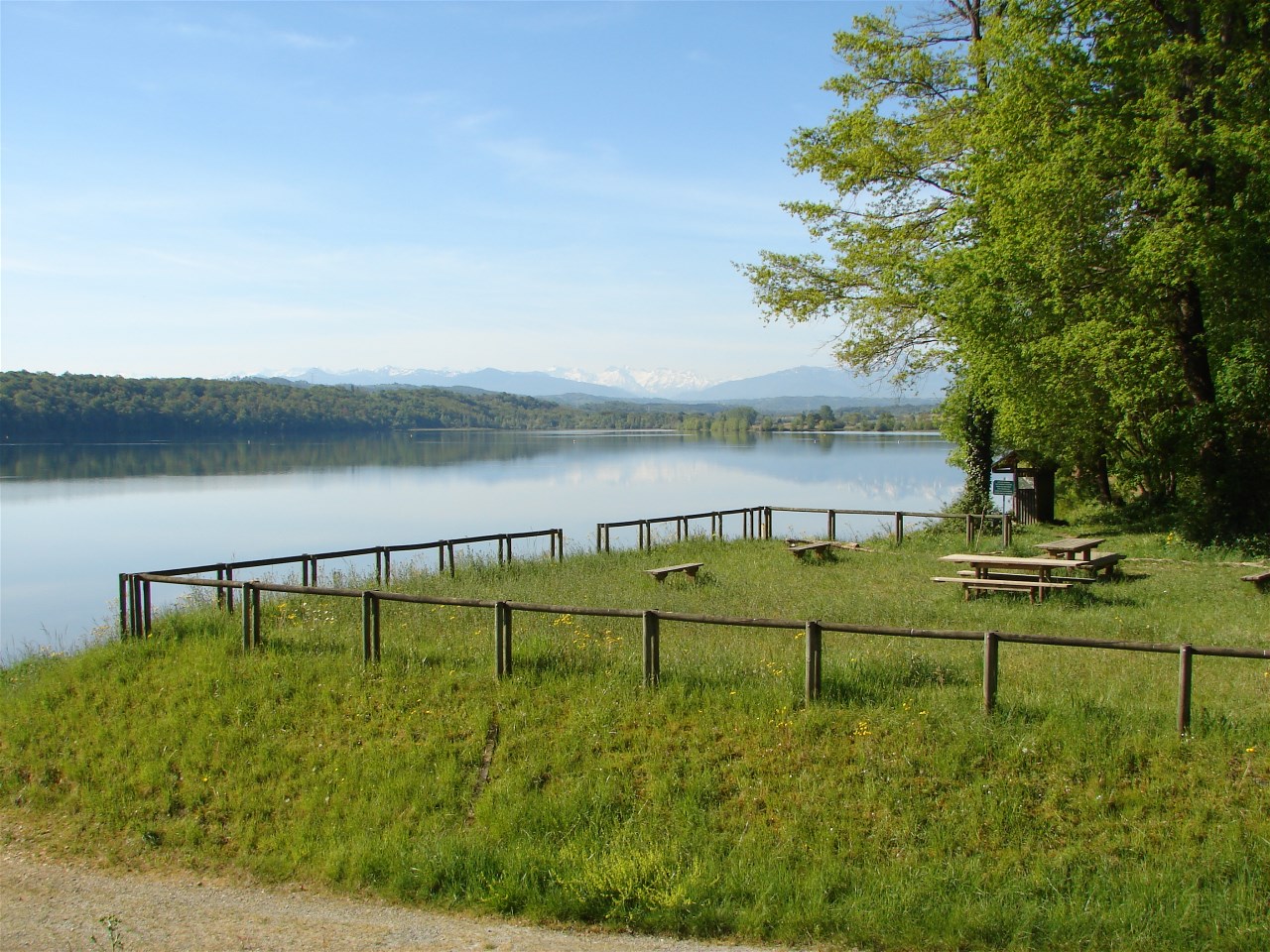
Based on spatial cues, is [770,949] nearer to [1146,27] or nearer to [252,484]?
[1146,27]

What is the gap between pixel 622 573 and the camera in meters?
18.3

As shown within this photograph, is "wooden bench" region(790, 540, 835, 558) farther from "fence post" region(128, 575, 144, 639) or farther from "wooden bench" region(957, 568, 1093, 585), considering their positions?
"fence post" region(128, 575, 144, 639)

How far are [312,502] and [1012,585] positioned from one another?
3991cm

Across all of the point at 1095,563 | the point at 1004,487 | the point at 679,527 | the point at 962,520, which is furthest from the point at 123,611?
the point at 1004,487

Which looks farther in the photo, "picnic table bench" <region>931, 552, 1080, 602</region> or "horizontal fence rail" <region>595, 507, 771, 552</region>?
"horizontal fence rail" <region>595, 507, 771, 552</region>

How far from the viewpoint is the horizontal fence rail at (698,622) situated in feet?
26.7

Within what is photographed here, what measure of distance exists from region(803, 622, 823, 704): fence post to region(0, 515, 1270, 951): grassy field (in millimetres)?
132

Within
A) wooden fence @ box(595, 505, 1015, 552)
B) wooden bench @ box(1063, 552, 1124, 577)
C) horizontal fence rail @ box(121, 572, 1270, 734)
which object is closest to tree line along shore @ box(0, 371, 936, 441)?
wooden fence @ box(595, 505, 1015, 552)

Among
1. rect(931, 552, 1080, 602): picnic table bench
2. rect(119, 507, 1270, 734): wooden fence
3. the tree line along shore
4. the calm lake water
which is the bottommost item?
the calm lake water

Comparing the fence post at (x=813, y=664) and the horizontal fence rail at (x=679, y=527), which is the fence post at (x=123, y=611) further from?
the horizontal fence rail at (x=679, y=527)

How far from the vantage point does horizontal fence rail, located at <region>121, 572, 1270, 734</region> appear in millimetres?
8125

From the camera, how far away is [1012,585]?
15.2 metres

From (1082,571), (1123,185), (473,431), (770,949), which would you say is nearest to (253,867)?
(770,949)

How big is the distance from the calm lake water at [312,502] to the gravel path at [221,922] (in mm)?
8099
